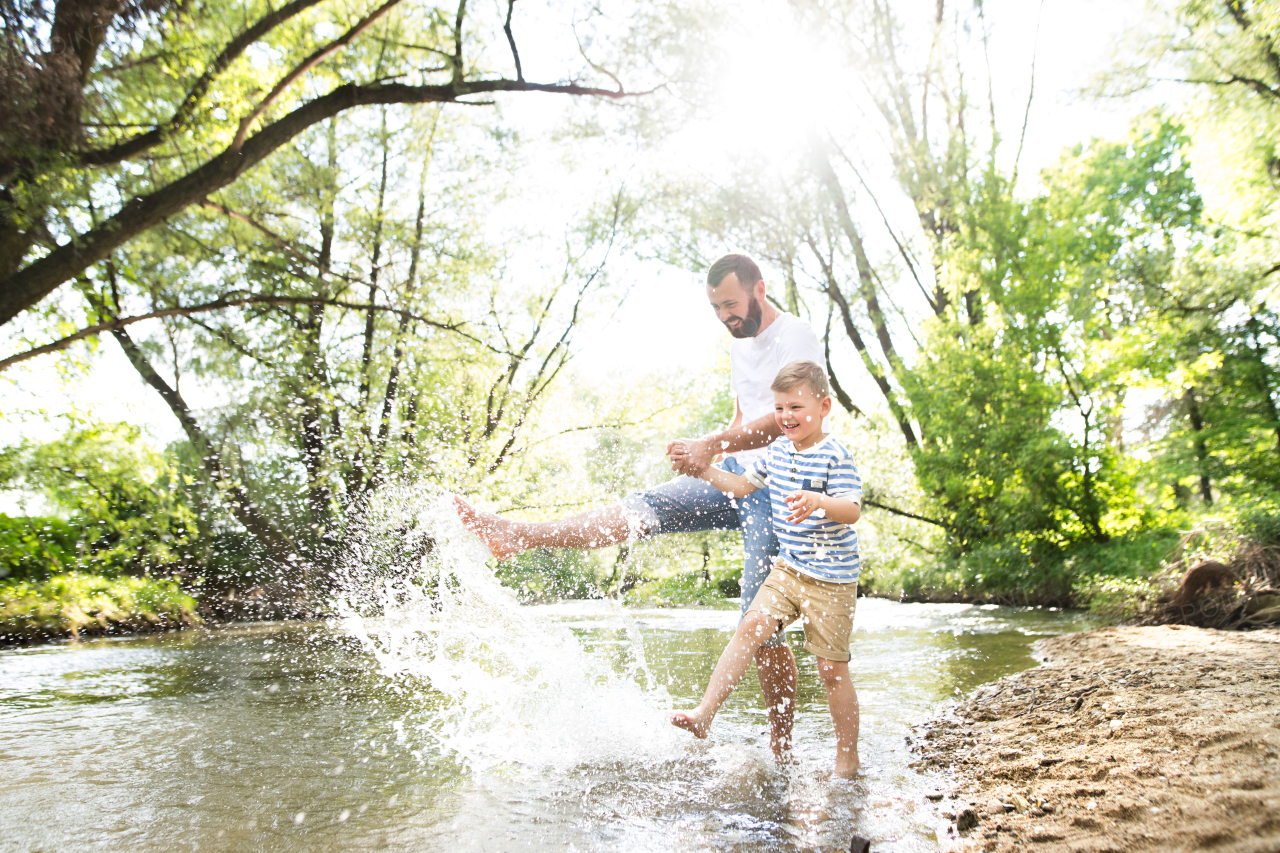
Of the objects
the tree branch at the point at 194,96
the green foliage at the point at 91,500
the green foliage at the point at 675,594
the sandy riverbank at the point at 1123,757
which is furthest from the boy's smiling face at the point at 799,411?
the green foliage at the point at 675,594

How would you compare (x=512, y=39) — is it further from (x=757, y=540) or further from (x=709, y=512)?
(x=757, y=540)

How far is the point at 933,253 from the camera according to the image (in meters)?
14.7

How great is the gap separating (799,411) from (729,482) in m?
0.56

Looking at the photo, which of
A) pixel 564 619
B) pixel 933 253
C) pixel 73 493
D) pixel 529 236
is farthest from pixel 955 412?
pixel 73 493

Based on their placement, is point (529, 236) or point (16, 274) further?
point (529, 236)

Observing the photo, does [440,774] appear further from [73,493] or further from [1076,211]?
[1076,211]

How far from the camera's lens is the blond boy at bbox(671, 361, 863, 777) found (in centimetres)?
300

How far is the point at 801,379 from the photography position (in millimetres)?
3215

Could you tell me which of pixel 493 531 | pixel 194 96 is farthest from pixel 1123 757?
pixel 194 96

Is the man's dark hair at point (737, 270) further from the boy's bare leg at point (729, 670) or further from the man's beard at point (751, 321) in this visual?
the boy's bare leg at point (729, 670)

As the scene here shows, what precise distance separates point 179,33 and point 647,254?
12.4 meters

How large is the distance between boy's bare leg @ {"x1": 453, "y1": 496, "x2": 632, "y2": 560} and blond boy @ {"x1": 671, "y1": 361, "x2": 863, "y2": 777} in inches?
32.4

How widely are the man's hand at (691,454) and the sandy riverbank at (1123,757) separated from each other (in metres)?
1.57

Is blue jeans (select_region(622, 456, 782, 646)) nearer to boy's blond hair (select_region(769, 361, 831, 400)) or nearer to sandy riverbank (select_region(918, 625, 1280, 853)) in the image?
boy's blond hair (select_region(769, 361, 831, 400))
